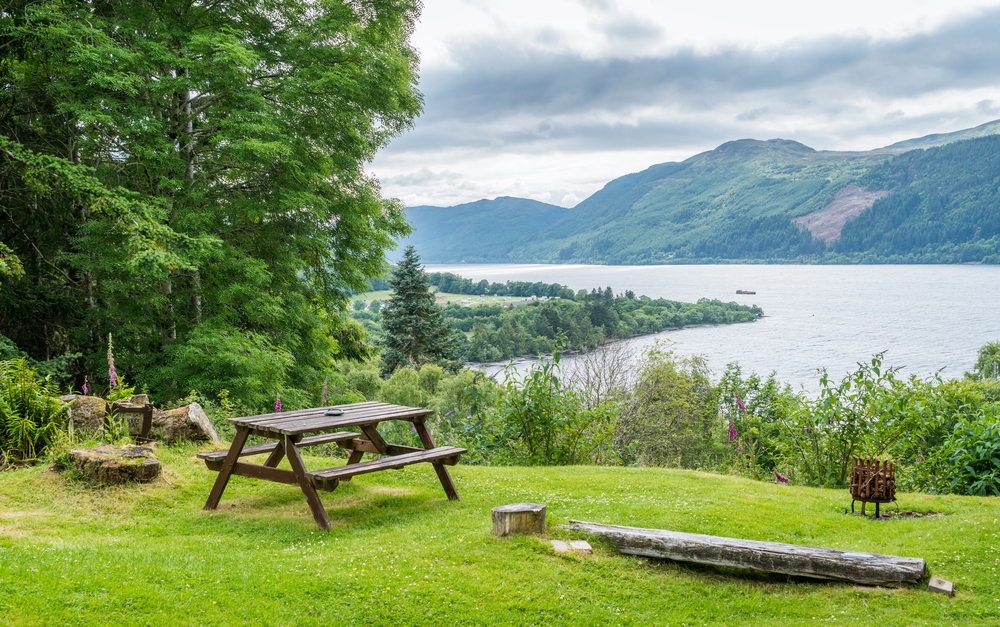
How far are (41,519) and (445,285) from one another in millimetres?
101795

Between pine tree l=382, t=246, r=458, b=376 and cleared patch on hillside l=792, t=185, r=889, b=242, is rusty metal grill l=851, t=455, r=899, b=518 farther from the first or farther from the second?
cleared patch on hillside l=792, t=185, r=889, b=242

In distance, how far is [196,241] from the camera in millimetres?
11062

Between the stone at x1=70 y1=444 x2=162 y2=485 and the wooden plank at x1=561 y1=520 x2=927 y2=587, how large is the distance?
17.2 feet

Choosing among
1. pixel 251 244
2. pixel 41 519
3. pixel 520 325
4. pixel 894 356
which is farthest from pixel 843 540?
pixel 520 325

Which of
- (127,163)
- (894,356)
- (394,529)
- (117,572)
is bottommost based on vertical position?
(894,356)

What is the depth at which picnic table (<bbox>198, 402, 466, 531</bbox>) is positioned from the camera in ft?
18.5

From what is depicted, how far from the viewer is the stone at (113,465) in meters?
6.46

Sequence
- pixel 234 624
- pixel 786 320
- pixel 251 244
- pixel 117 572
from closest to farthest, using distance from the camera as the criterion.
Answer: pixel 234 624, pixel 117 572, pixel 251 244, pixel 786 320

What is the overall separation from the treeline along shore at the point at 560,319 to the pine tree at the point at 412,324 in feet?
33.2

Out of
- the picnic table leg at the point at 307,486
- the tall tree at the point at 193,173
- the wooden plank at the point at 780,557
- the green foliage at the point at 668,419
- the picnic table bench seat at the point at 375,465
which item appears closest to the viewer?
the wooden plank at the point at 780,557

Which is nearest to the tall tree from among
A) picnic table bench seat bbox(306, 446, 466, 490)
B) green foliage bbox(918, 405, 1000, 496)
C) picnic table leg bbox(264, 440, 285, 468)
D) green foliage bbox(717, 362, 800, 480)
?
picnic table leg bbox(264, 440, 285, 468)

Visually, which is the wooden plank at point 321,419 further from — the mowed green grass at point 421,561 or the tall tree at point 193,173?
the tall tree at point 193,173

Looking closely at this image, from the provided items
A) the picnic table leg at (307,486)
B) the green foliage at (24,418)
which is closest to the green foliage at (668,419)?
the picnic table leg at (307,486)

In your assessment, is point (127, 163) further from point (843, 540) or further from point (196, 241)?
point (843, 540)
